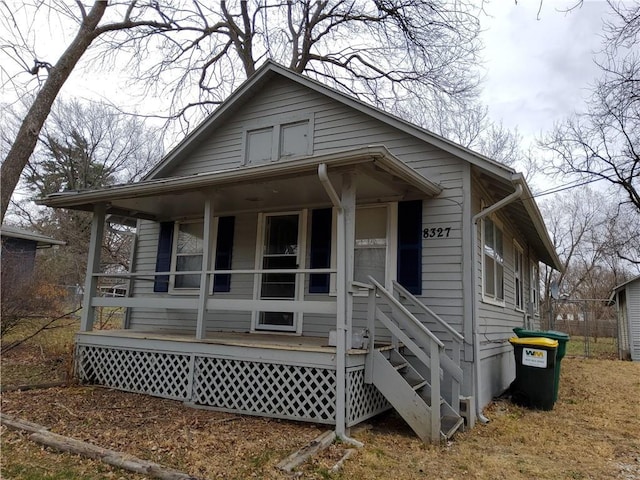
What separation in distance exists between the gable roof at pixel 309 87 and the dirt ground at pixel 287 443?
10.5 ft

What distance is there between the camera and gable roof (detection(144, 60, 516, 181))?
229 inches

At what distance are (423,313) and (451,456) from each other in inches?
80.8

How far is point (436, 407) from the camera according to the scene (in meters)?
4.53

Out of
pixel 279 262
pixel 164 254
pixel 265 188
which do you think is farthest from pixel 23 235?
pixel 265 188

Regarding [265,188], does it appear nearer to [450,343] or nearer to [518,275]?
[450,343]

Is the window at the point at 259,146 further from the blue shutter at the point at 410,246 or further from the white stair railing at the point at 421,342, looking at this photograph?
the white stair railing at the point at 421,342

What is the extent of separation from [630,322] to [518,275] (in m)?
7.99

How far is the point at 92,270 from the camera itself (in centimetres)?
692

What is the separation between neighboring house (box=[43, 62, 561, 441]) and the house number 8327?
29mm

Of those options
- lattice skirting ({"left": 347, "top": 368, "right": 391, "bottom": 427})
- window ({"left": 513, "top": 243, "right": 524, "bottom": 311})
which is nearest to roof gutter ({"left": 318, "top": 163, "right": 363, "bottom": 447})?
lattice skirting ({"left": 347, "top": 368, "right": 391, "bottom": 427})

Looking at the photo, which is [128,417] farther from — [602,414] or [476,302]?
[602,414]

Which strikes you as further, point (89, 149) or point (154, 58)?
point (89, 149)

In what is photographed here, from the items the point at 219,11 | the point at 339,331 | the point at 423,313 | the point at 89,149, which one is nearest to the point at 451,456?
the point at 339,331

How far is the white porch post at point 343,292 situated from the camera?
460 cm
